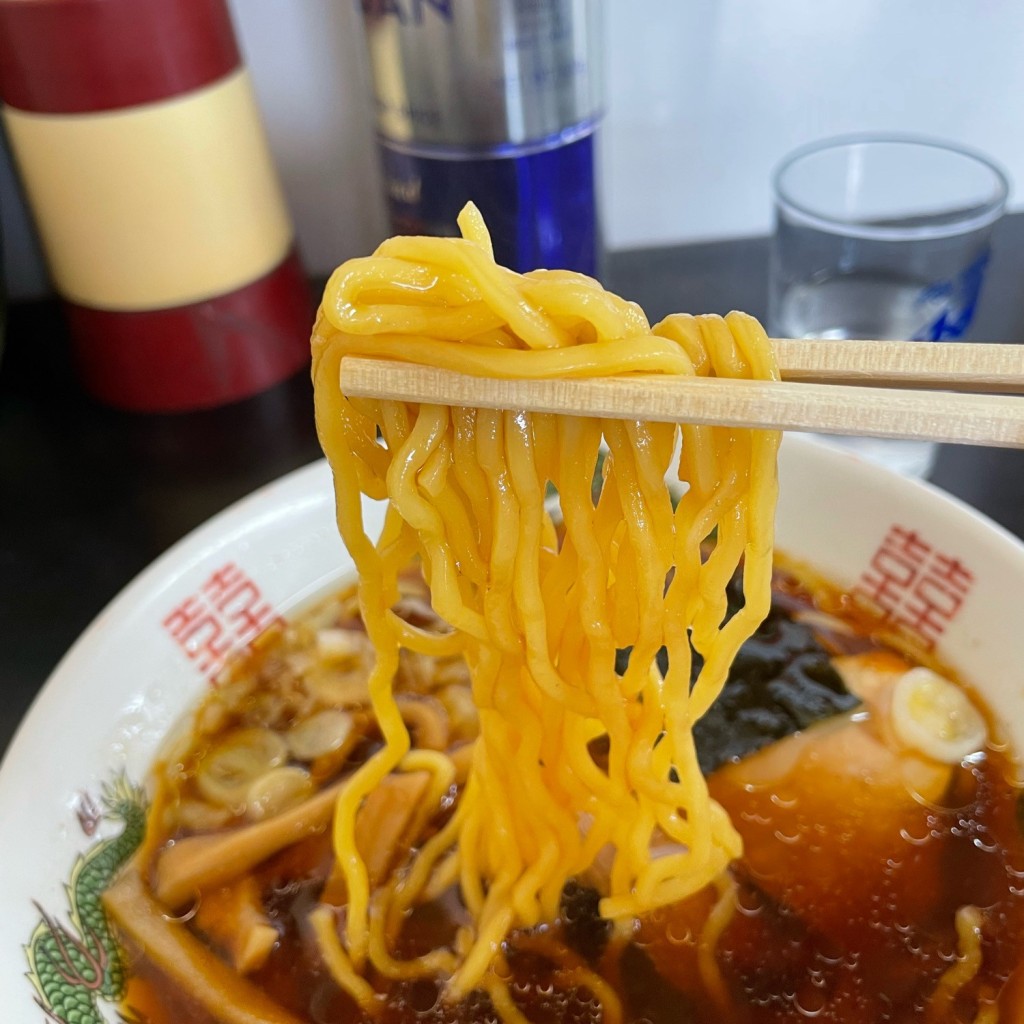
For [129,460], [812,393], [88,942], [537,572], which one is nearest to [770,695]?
[537,572]

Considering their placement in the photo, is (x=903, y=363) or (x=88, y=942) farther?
(x=88, y=942)

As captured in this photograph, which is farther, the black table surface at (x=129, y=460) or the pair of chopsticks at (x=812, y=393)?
the black table surface at (x=129, y=460)

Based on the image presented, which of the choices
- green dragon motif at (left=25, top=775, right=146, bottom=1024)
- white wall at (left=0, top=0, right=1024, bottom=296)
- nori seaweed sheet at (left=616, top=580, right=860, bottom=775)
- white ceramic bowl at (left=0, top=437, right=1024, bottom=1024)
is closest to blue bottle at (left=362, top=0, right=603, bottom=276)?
white wall at (left=0, top=0, right=1024, bottom=296)

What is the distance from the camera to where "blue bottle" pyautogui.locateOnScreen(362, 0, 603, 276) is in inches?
41.6

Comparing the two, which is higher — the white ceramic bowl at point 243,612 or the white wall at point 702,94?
the white wall at point 702,94

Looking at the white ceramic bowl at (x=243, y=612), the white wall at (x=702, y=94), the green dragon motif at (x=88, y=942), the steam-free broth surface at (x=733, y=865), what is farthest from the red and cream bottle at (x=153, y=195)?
the green dragon motif at (x=88, y=942)

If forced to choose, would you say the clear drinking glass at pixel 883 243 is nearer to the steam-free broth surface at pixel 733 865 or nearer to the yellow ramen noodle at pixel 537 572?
the steam-free broth surface at pixel 733 865

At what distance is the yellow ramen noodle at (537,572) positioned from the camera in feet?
1.87

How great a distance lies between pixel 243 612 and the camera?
104 centimetres

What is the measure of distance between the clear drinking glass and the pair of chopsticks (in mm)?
581

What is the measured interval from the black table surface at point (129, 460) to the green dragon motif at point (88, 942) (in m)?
0.19

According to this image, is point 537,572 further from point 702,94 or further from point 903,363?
point 702,94

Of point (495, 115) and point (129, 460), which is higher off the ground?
point (495, 115)

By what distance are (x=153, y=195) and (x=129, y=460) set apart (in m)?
0.38
